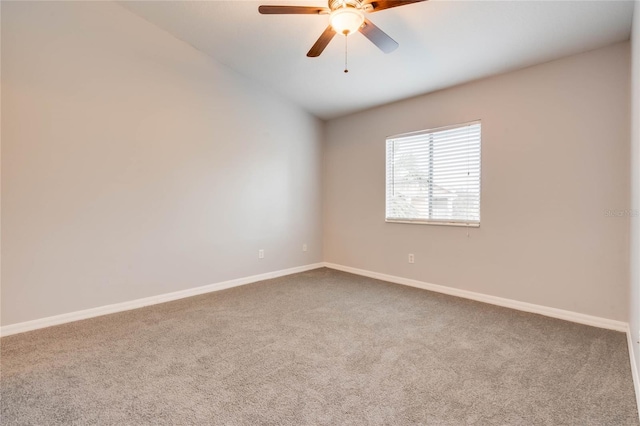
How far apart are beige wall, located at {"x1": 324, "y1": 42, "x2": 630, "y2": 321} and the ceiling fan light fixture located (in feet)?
5.66

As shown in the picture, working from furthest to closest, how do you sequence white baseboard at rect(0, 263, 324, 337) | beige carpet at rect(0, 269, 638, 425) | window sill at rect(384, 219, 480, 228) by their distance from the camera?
window sill at rect(384, 219, 480, 228) < white baseboard at rect(0, 263, 324, 337) < beige carpet at rect(0, 269, 638, 425)

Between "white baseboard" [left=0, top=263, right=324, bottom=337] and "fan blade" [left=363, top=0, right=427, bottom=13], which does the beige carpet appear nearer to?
"white baseboard" [left=0, top=263, right=324, bottom=337]

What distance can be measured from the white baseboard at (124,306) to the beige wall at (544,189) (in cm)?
213

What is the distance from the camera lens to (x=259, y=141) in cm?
438

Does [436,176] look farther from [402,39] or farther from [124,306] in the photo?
[124,306]

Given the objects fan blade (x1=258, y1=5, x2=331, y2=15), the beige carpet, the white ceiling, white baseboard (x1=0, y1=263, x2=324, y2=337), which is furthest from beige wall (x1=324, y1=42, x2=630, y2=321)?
white baseboard (x1=0, y1=263, x2=324, y2=337)

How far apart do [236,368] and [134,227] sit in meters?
2.07

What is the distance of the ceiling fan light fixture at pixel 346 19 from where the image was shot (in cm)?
200

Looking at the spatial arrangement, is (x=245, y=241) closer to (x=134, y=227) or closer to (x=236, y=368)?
(x=134, y=227)

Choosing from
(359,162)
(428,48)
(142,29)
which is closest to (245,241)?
(359,162)

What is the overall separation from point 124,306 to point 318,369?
233 centimetres

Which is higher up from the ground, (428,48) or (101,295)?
(428,48)

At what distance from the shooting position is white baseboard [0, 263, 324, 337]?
2658 millimetres

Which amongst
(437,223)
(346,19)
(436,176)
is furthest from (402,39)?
(437,223)
